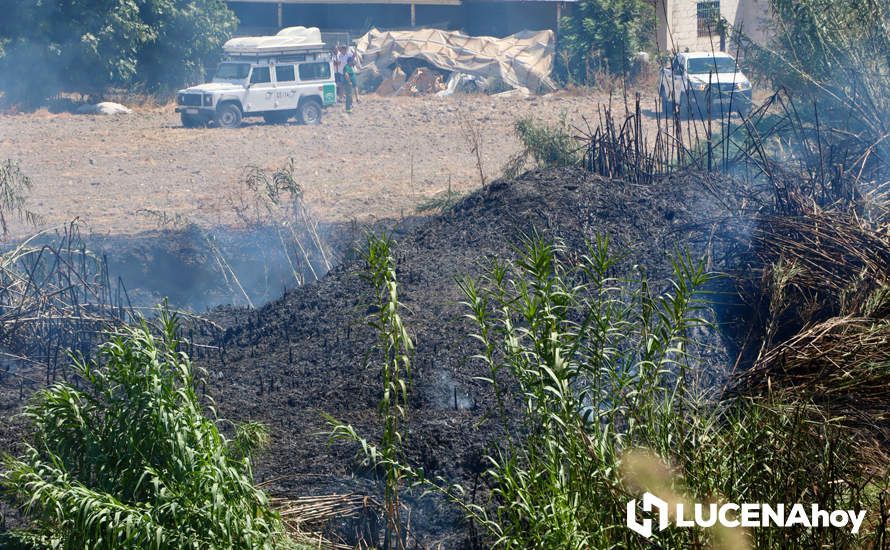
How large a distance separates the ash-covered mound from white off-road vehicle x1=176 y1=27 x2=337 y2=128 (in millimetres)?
12323

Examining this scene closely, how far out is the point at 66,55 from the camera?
21.7 metres

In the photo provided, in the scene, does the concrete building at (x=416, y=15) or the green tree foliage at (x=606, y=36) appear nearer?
the green tree foliage at (x=606, y=36)

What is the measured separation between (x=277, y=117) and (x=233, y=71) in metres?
1.36

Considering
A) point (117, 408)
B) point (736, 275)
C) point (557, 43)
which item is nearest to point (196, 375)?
point (117, 408)

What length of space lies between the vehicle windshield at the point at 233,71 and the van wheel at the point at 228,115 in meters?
0.93

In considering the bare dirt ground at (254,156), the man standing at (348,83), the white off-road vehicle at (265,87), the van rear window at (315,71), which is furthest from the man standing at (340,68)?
the white off-road vehicle at (265,87)

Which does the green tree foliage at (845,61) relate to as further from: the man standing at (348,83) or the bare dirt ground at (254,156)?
the man standing at (348,83)

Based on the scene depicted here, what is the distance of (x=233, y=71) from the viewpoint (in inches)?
781

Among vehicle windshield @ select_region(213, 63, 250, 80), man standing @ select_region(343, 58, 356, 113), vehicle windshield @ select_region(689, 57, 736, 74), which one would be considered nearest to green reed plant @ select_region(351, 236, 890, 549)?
vehicle windshield @ select_region(689, 57, 736, 74)

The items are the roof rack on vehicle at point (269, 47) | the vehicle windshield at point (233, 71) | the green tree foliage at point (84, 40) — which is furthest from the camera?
the green tree foliage at point (84, 40)

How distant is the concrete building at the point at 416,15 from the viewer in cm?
2800

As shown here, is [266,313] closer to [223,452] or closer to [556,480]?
[223,452]

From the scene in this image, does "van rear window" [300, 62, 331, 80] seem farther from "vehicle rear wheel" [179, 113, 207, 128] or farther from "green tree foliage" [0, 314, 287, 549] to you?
"green tree foliage" [0, 314, 287, 549]

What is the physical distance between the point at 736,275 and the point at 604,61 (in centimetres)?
1896
